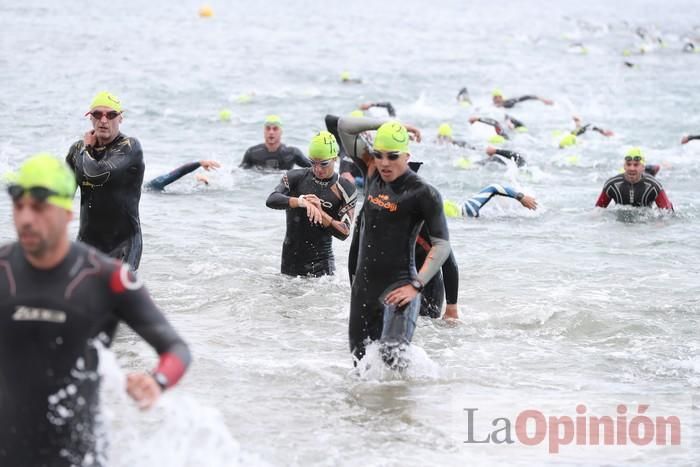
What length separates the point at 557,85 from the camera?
34.3 m

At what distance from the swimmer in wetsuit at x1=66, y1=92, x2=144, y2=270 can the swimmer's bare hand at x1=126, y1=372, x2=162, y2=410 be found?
411cm

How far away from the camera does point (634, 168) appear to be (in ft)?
46.3

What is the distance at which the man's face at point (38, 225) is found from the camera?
379 centimetres

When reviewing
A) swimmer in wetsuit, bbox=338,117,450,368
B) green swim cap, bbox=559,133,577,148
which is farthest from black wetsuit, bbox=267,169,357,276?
green swim cap, bbox=559,133,577,148

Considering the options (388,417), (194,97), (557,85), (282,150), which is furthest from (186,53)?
(388,417)

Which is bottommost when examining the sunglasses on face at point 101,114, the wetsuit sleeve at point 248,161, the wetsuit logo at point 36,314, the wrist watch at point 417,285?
the wrist watch at point 417,285

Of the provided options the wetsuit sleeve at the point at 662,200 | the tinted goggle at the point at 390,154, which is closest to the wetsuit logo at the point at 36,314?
the tinted goggle at the point at 390,154

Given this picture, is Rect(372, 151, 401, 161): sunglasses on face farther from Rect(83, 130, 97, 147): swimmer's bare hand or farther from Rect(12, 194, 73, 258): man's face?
Rect(12, 194, 73, 258): man's face

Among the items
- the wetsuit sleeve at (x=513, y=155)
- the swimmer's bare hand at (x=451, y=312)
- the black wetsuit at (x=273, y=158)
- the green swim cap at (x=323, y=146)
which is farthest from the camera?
the wetsuit sleeve at (x=513, y=155)

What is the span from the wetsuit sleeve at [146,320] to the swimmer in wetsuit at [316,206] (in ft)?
17.1

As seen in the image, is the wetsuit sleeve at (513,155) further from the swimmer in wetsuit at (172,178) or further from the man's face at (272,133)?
the swimmer in wetsuit at (172,178)

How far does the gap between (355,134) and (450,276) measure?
75.7 inches

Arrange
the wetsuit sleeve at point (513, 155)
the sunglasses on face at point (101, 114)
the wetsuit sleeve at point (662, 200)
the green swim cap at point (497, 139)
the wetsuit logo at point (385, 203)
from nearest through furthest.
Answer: the wetsuit logo at point (385, 203)
the sunglasses on face at point (101, 114)
the wetsuit sleeve at point (662, 200)
the wetsuit sleeve at point (513, 155)
the green swim cap at point (497, 139)

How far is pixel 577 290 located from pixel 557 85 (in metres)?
24.0
